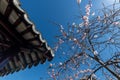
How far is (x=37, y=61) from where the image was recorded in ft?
16.1

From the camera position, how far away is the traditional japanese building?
3.64 metres

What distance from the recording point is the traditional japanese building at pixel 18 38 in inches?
143

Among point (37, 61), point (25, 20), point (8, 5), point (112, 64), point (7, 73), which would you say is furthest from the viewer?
point (112, 64)

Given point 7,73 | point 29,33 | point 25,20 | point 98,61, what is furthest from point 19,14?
point 98,61

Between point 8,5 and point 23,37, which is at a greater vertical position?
point 8,5

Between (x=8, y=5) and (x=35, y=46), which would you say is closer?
(x=8, y=5)

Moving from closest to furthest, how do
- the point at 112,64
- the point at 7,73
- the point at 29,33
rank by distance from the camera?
the point at 29,33, the point at 7,73, the point at 112,64

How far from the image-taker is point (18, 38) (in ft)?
13.5

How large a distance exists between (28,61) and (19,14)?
168 cm

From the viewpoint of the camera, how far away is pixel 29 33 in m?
4.04

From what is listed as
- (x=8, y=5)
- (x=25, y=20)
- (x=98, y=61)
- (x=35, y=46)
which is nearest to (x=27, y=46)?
(x=35, y=46)

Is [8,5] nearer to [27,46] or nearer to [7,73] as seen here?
[27,46]

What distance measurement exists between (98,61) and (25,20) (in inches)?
233

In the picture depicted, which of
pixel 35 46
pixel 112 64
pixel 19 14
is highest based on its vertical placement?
pixel 19 14
